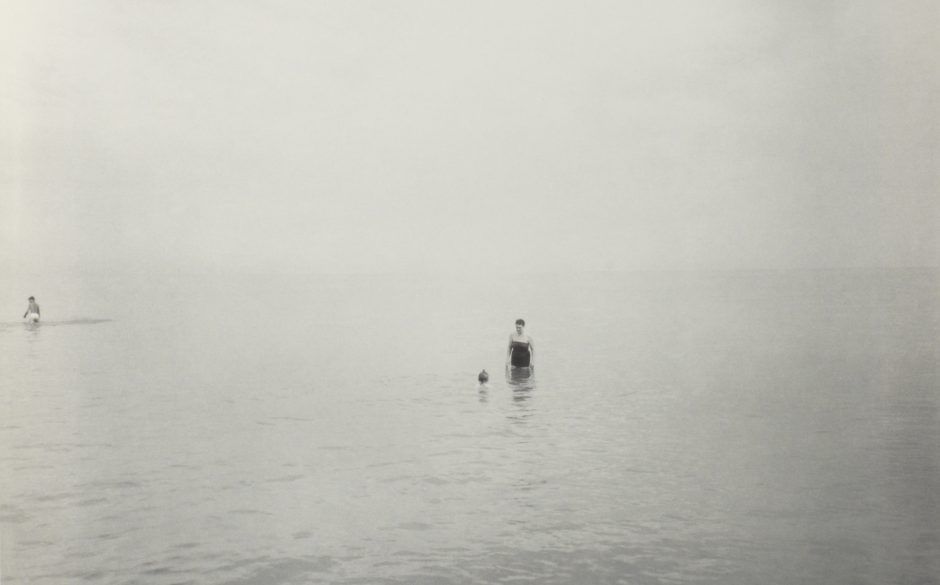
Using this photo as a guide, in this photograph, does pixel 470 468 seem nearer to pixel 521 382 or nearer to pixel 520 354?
pixel 521 382

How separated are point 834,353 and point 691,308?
53.0 metres

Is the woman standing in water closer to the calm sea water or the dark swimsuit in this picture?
the dark swimsuit

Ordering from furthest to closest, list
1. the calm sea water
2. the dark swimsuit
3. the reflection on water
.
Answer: the dark swimsuit, the reflection on water, the calm sea water

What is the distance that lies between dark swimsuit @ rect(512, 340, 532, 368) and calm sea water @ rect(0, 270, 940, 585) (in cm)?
85

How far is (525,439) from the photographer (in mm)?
23922

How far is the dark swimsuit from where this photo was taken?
3650cm

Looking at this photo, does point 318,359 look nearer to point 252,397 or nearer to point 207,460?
point 252,397

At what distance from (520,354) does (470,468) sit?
658 inches

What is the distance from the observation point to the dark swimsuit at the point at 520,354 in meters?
36.5

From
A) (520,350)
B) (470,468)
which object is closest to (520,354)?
(520,350)

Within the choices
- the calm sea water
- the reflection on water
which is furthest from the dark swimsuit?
the calm sea water

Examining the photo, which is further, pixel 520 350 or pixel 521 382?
pixel 520 350

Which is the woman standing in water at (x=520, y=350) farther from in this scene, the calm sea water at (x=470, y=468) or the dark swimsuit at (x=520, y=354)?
the calm sea water at (x=470, y=468)

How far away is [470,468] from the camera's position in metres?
20.6
